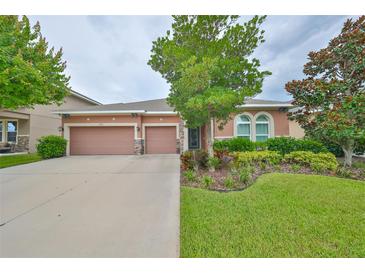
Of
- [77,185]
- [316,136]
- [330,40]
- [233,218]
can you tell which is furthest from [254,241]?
[330,40]

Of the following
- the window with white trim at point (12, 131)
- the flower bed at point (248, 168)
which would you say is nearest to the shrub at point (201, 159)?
the flower bed at point (248, 168)

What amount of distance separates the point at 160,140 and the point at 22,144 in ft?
39.7

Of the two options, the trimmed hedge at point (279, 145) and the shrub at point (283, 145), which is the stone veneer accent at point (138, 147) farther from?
the shrub at point (283, 145)

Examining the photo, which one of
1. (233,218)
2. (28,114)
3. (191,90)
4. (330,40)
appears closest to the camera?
(233,218)

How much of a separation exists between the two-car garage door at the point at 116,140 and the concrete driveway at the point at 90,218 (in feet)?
21.5

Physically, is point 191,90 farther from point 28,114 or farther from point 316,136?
point 28,114

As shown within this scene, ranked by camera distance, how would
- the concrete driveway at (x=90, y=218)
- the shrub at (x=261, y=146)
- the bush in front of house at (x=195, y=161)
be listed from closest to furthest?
1. the concrete driveway at (x=90, y=218)
2. the bush in front of house at (x=195, y=161)
3. the shrub at (x=261, y=146)

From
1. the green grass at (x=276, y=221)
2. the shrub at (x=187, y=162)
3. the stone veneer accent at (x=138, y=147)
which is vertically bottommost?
the green grass at (x=276, y=221)

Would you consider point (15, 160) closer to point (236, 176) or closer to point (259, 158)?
point (236, 176)

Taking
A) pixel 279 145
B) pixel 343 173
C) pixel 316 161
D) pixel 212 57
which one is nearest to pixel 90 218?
pixel 212 57

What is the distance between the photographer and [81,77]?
13750 millimetres

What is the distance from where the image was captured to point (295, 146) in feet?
25.9

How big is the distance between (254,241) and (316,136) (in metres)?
6.62

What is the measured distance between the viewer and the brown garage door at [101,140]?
38.6 ft
